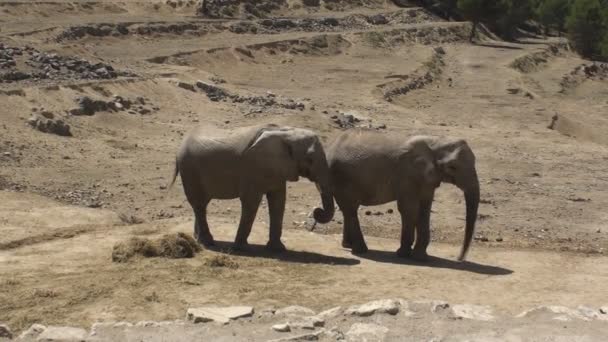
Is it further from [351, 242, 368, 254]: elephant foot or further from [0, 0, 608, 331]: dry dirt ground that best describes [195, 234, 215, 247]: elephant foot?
[351, 242, 368, 254]: elephant foot

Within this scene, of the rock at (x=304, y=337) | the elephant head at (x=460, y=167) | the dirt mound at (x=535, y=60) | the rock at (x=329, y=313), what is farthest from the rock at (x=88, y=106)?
the dirt mound at (x=535, y=60)

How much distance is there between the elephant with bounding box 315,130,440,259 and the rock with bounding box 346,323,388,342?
4.13 metres

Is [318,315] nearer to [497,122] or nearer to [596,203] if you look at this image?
[596,203]

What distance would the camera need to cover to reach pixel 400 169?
45.7 ft

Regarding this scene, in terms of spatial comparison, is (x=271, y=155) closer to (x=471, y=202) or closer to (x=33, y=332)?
(x=471, y=202)

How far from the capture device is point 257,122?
2767cm

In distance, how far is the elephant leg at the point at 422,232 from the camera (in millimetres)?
14078

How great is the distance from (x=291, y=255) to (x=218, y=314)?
370cm

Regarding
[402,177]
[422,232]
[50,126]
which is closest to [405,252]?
[422,232]

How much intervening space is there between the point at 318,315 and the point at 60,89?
59.7 feet

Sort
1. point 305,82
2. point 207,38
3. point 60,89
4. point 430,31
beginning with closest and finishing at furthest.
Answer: point 60,89, point 305,82, point 207,38, point 430,31

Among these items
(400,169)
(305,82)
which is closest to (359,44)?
(305,82)

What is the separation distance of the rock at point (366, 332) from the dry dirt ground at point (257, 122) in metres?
1.17

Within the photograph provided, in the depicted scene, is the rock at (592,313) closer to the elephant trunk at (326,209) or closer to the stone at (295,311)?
the stone at (295,311)
